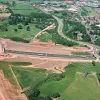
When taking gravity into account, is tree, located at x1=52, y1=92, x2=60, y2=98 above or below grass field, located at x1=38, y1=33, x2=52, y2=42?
below

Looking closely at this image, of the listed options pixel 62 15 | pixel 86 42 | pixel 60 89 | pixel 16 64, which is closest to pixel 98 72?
pixel 60 89

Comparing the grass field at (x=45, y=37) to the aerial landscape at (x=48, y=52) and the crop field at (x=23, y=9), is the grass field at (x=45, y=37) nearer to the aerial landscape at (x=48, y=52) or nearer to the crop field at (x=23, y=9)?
the aerial landscape at (x=48, y=52)

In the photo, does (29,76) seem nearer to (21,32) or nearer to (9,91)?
(9,91)

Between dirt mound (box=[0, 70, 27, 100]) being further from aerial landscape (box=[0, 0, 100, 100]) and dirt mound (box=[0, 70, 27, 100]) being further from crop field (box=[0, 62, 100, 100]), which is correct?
crop field (box=[0, 62, 100, 100])

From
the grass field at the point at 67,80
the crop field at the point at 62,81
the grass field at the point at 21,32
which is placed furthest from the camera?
the grass field at the point at 21,32

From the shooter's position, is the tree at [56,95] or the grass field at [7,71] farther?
the grass field at [7,71]

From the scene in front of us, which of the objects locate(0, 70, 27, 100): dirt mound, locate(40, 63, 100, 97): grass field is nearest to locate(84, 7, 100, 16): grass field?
locate(40, 63, 100, 97): grass field

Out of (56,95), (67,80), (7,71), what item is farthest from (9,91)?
(67,80)

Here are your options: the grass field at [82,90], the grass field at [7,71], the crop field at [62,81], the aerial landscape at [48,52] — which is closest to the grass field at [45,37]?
the aerial landscape at [48,52]
